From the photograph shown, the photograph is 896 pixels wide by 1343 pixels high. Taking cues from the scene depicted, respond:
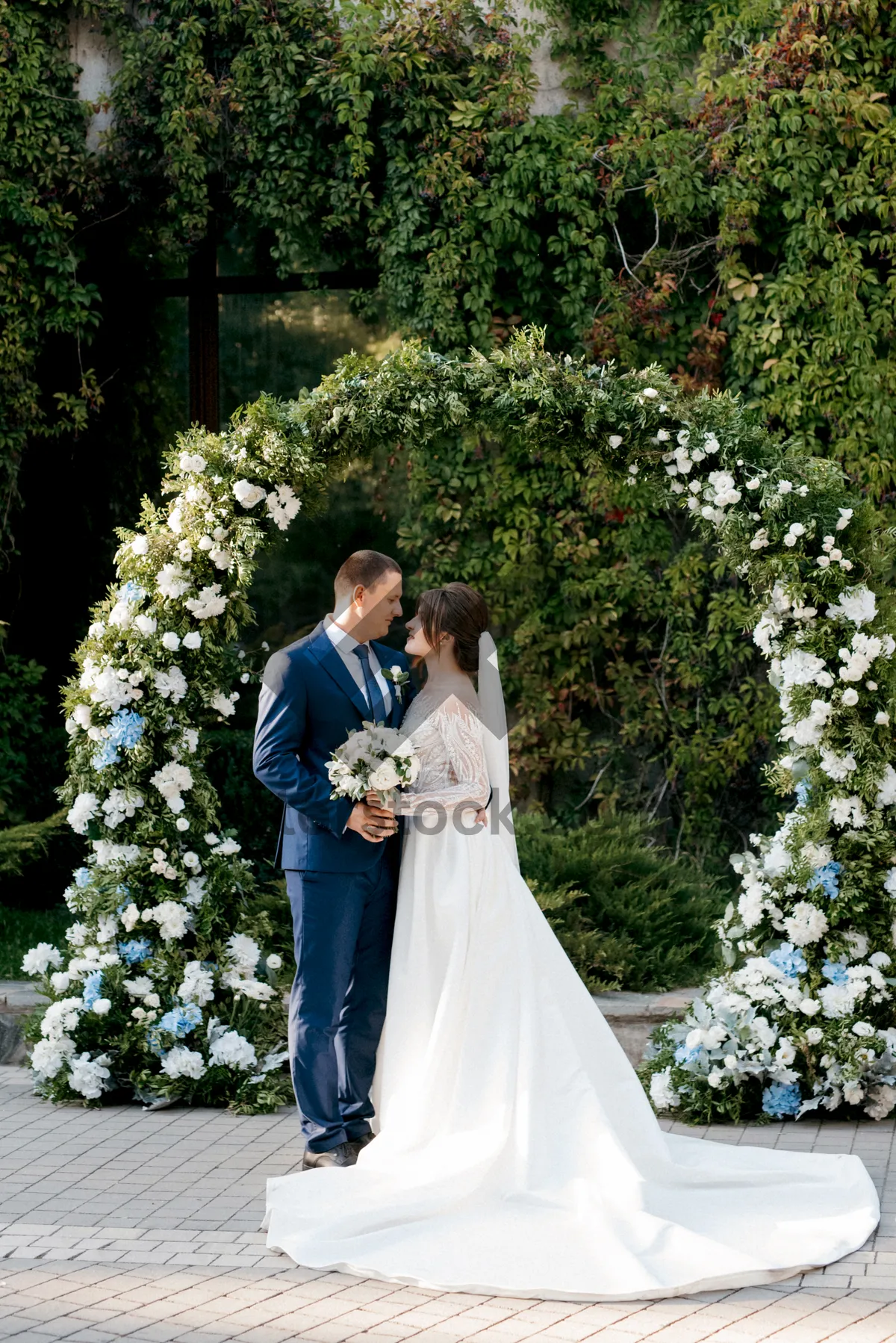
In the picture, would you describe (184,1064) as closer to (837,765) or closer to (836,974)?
(836,974)

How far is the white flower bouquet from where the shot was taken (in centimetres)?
466

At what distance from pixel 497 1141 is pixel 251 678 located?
244cm

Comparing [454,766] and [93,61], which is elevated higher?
[93,61]

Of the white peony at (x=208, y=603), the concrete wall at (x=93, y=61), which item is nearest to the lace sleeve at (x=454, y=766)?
the white peony at (x=208, y=603)

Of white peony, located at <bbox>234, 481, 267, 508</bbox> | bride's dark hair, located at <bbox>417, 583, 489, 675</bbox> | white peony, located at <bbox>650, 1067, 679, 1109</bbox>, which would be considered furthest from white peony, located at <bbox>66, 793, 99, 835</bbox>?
white peony, located at <bbox>650, 1067, 679, 1109</bbox>

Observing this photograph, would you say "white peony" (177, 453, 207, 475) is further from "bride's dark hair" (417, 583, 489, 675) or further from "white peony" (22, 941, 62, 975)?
"white peony" (22, 941, 62, 975)

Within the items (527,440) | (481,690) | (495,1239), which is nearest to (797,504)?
(527,440)

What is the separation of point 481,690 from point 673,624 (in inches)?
170

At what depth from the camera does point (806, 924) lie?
18.6 ft

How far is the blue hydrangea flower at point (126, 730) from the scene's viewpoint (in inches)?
237

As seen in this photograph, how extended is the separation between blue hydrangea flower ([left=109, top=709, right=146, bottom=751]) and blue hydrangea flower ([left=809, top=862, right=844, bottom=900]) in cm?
277

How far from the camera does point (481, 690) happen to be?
16.0 feet

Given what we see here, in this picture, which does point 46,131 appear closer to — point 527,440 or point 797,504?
point 527,440

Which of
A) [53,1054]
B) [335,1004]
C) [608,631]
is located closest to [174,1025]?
[53,1054]
